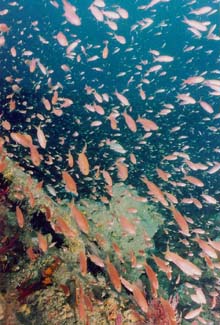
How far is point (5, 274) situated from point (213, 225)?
889 centimetres

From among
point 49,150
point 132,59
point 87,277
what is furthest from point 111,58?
point 87,277

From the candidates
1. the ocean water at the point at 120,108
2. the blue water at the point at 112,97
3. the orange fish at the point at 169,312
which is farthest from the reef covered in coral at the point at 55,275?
the blue water at the point at 112,97

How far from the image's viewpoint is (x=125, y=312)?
4.88 m

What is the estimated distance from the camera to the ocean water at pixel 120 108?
1053 centimetres

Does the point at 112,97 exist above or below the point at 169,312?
below

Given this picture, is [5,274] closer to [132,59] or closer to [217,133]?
[217,133]

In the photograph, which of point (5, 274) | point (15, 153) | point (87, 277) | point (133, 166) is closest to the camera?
point (5, 274)

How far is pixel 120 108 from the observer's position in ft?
55.9

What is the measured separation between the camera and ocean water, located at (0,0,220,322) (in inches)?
415

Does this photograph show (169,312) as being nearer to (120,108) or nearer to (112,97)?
(120,108)

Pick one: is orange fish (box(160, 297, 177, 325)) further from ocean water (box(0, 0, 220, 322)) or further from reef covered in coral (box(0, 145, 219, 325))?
ocean water (box(0, 0, 220, 322))

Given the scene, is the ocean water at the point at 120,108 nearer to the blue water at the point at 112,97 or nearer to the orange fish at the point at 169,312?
the blue water at the point at 112,97

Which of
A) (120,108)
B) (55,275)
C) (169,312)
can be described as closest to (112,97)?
(120,108)

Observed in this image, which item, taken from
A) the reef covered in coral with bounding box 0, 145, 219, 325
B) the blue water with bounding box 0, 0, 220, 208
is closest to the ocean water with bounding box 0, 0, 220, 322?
the blue water with bounding box 0, 0, 220, 208
